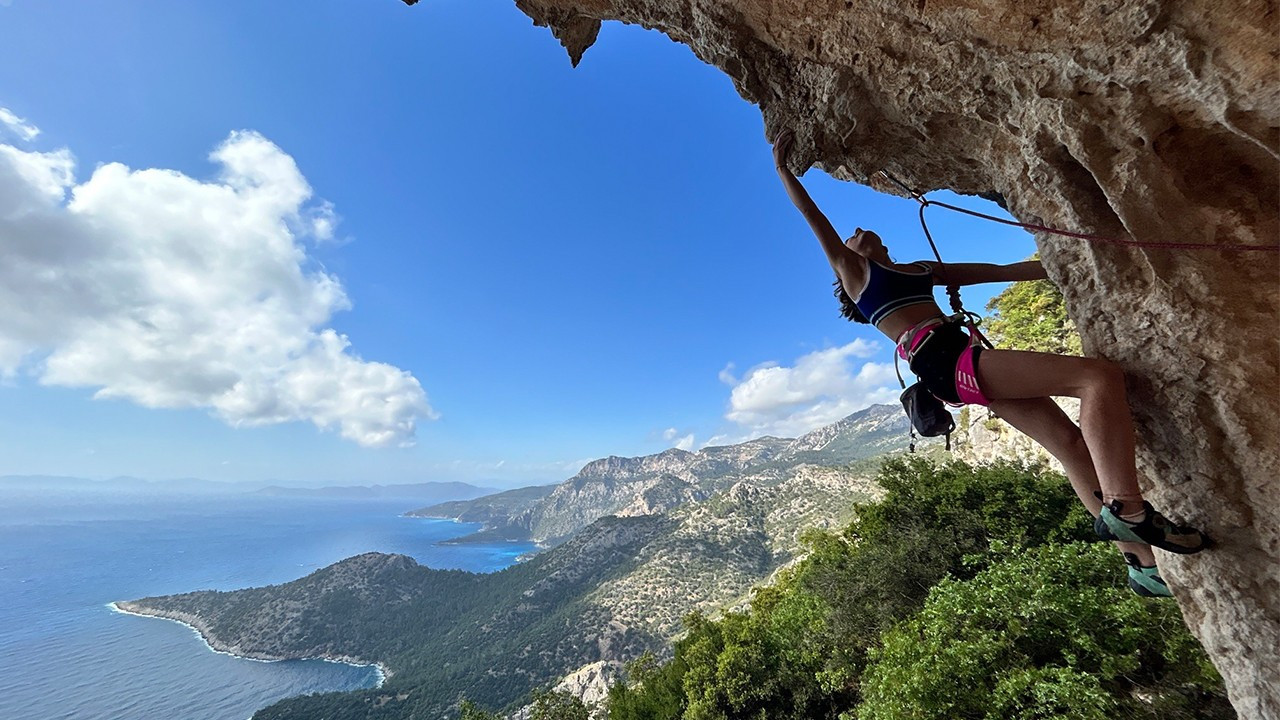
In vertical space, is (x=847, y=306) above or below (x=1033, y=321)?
below

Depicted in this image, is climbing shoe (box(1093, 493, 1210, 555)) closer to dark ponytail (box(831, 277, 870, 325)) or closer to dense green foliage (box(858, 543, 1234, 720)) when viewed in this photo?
dark ponytail (box(831, 277, 870, 325))

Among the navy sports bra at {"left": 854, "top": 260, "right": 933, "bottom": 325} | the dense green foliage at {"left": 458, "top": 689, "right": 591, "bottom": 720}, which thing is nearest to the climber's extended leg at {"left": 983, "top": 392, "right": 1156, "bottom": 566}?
the navy sports bra at {"left": 854, "top": 260, "right": 933, "bottom": 325}

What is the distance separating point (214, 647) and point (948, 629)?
173980 mm

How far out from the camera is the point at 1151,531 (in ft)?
9.02

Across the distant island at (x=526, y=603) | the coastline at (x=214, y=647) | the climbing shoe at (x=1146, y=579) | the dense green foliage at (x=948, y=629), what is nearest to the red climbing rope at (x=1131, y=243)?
the climbing shoe at (x=1146, y=579)

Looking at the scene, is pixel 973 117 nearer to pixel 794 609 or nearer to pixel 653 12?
pixel 653 12

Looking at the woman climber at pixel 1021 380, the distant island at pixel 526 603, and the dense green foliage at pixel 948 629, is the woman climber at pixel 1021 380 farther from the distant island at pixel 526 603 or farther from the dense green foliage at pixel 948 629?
the distant island at pixel 526 603

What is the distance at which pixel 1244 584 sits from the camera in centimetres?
284

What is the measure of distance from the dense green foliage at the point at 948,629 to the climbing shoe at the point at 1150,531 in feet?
13.6

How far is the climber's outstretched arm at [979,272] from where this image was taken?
163 inches

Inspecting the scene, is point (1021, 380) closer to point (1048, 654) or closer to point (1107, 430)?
point (1107, 430)

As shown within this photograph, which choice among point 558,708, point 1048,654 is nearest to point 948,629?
point 1048,654

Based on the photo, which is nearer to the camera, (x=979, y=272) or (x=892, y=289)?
(x=892, y=289)

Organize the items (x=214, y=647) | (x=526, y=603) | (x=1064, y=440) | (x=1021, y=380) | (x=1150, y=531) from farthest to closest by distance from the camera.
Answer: (x=214, y=647) → (x=526, y=603) → (x=1064, y=440) → (x=1021, y=380) → (x=1150, y=531)
